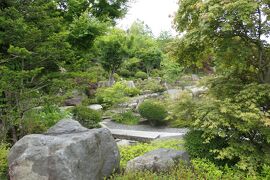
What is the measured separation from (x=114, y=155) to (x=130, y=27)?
95.2 ft

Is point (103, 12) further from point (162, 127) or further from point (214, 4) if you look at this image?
point (214, 4)

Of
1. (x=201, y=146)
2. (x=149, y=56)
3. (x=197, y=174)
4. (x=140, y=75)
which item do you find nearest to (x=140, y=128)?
(x=201, y=146)

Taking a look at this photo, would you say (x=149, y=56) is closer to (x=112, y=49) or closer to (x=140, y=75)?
(x=140, y=75)

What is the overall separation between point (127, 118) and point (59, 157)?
8.53m

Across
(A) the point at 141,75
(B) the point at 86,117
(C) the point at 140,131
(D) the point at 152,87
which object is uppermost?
(A) the point at 141,75

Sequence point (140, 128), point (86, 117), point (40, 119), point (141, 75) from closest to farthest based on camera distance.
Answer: point (40, 119), point (86, 117), point (140, 128), point (141, 75)

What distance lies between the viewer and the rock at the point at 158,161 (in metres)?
5.08

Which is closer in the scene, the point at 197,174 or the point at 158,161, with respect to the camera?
the point at 197,174

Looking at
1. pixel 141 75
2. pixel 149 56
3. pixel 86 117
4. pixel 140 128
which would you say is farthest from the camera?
pixel 141 75

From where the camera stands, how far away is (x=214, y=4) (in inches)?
199

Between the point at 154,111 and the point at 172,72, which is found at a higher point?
the point at 172,72

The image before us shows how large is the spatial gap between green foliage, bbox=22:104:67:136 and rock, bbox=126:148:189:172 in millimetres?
2831

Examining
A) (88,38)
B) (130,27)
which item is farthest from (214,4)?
(130,27)

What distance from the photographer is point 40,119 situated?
291 inches
